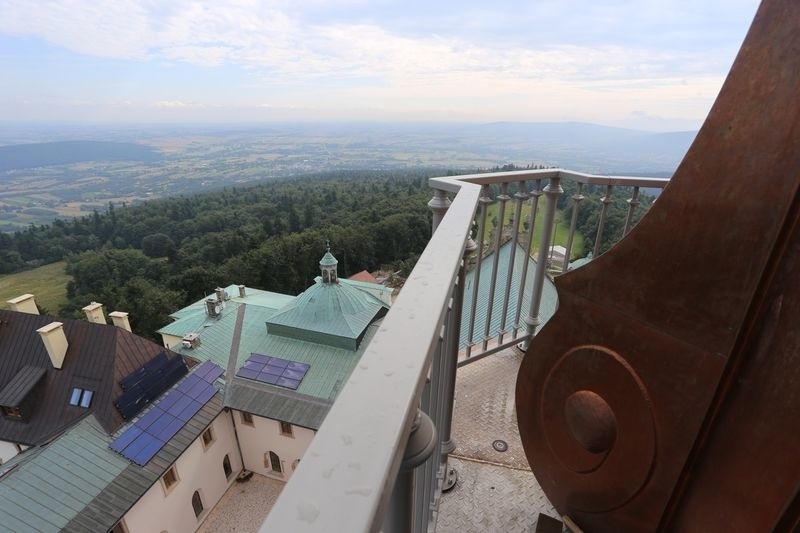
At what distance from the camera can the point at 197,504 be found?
10641 mm

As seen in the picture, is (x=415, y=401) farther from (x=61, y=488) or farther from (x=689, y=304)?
(x=61, y=488)

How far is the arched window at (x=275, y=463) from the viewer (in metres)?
12.1

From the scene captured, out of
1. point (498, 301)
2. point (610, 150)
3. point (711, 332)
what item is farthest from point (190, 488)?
point (610, 150)

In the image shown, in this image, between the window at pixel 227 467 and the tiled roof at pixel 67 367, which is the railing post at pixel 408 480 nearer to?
the tiled roof at pixel 67 367

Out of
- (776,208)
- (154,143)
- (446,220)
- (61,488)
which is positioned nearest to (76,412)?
(61,488)

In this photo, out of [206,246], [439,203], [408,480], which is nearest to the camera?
[408,480]

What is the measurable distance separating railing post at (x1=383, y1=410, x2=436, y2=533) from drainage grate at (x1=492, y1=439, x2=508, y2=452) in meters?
2.17

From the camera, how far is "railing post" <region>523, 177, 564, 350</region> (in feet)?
9.84

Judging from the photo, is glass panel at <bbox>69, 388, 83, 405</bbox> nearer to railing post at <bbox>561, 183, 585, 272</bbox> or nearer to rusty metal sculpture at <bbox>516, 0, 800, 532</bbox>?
railing post at <bbox>561, 183, 585, 272</bbox>

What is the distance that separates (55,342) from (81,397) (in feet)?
6.12

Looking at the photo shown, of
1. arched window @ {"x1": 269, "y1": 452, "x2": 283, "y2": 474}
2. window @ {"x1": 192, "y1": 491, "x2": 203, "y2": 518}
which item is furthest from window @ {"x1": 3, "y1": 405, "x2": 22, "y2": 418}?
arched window @ {"x1": 269, "y1": 452, "x2": 283, "y2": 474}

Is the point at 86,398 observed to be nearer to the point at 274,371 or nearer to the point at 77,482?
the point at 77,482

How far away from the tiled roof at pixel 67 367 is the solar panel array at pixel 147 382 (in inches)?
6.8

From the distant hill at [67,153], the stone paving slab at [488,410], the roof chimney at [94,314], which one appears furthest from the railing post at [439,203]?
A: the distant hill at [67,153]
